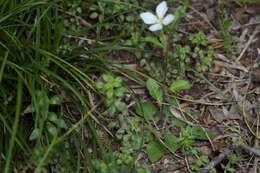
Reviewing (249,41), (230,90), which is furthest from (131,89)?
(249,41)

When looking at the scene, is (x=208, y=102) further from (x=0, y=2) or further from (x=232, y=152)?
(x=0, y=2)

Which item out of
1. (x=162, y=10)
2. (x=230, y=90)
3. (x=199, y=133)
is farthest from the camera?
(x=230, y=90)

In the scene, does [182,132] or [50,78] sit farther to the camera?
[182,132]

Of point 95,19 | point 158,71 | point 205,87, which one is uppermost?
point 95,19

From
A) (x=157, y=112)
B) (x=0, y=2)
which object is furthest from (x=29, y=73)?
(x=157, y=112)

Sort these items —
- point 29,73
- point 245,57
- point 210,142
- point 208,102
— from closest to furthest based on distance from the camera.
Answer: point 29,73, point 210,142, point 208,102, point 245,57

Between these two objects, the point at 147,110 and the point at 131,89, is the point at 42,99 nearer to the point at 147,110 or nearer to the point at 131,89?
the point at 131,89

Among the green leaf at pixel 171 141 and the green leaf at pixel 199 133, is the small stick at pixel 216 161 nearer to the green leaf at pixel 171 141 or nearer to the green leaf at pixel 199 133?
the green leaf at pixel 199 133

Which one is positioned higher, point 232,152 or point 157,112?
point 157,112
